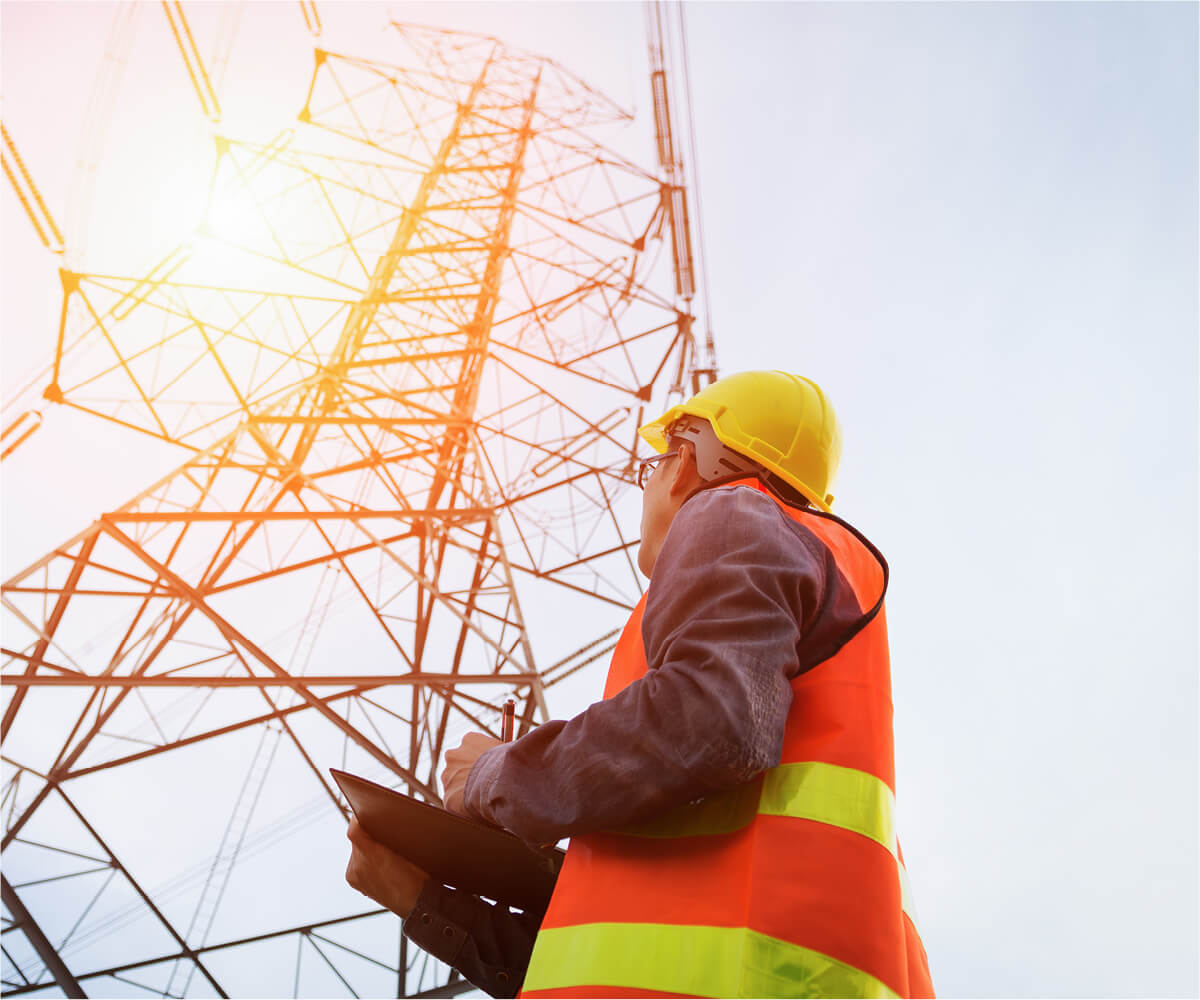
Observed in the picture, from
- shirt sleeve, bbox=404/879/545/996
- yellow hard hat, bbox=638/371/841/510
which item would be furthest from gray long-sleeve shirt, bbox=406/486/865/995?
yellow hard hat, bbox=638/371/841/510

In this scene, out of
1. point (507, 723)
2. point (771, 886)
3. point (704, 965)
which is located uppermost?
point (507, 723)

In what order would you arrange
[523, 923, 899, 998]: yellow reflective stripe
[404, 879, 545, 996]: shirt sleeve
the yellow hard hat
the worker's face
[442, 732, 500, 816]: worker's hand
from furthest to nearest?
the yellow hard hat → the worker's face → [404, 879, 545, 996]: shirt sleeve → [442, 732, 500, 816]: worker's hand → [523, 923, 899, 998]: yellow reflective stripe

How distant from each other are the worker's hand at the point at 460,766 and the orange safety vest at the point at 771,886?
304 mm

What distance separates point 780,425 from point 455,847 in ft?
4.29

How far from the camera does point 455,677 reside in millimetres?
5547

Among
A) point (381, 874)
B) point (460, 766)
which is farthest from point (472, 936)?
point (460, 766)

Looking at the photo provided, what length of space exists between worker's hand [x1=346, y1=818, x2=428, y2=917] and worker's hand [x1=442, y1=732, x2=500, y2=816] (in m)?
0.27

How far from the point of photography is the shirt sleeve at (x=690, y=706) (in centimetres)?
123

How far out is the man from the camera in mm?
1133

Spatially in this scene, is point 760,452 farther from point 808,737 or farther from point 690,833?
point 690,833

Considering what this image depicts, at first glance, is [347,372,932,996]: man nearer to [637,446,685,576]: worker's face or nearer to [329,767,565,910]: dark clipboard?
[329,767,565,910]: dark clipboard

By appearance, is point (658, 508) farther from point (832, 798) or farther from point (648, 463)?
point (832, 798)

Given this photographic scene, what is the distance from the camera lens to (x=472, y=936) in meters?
1.82

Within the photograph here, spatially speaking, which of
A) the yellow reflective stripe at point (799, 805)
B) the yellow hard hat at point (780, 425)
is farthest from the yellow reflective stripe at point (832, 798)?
the yellow hard hat at point (780, 425)
